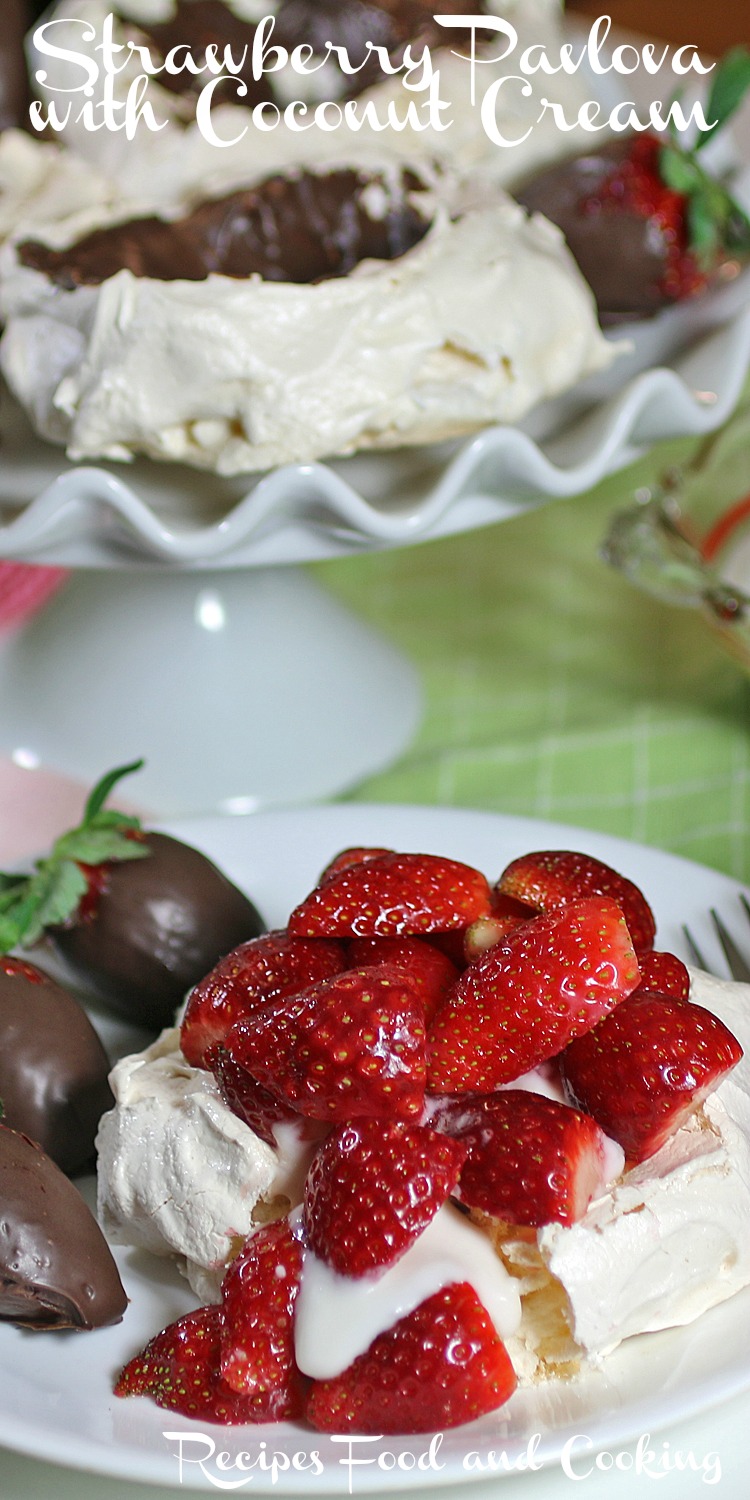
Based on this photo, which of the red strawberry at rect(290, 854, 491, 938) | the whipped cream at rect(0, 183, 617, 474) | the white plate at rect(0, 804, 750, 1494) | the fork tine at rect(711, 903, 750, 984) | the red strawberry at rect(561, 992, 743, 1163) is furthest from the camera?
the whipped cream at rect(0, 183, 617, 474)

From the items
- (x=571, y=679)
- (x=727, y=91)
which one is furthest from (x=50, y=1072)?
(x=727, y=91)

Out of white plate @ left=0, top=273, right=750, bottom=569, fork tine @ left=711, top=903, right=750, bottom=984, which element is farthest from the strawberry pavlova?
white plate @ left=0, top=273, right=750, bottom=569

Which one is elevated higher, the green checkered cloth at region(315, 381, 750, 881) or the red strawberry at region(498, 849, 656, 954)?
the red strawberry at region(498, 849, 656, 954)

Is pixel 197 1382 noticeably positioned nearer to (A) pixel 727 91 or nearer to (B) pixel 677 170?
(B) pixel 677 170

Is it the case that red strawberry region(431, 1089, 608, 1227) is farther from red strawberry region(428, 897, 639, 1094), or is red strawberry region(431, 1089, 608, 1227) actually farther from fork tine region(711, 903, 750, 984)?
fork tine region(711, 903, 750, 984)

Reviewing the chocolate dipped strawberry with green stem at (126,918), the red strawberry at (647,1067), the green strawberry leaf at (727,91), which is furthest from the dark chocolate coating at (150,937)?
the green strawberry leaf at (727,91)

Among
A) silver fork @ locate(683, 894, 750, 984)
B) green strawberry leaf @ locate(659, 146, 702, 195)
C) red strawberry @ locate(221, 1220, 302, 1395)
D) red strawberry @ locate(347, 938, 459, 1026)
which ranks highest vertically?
green strawberry leaf @ locate(659, 146, 702, 195)
